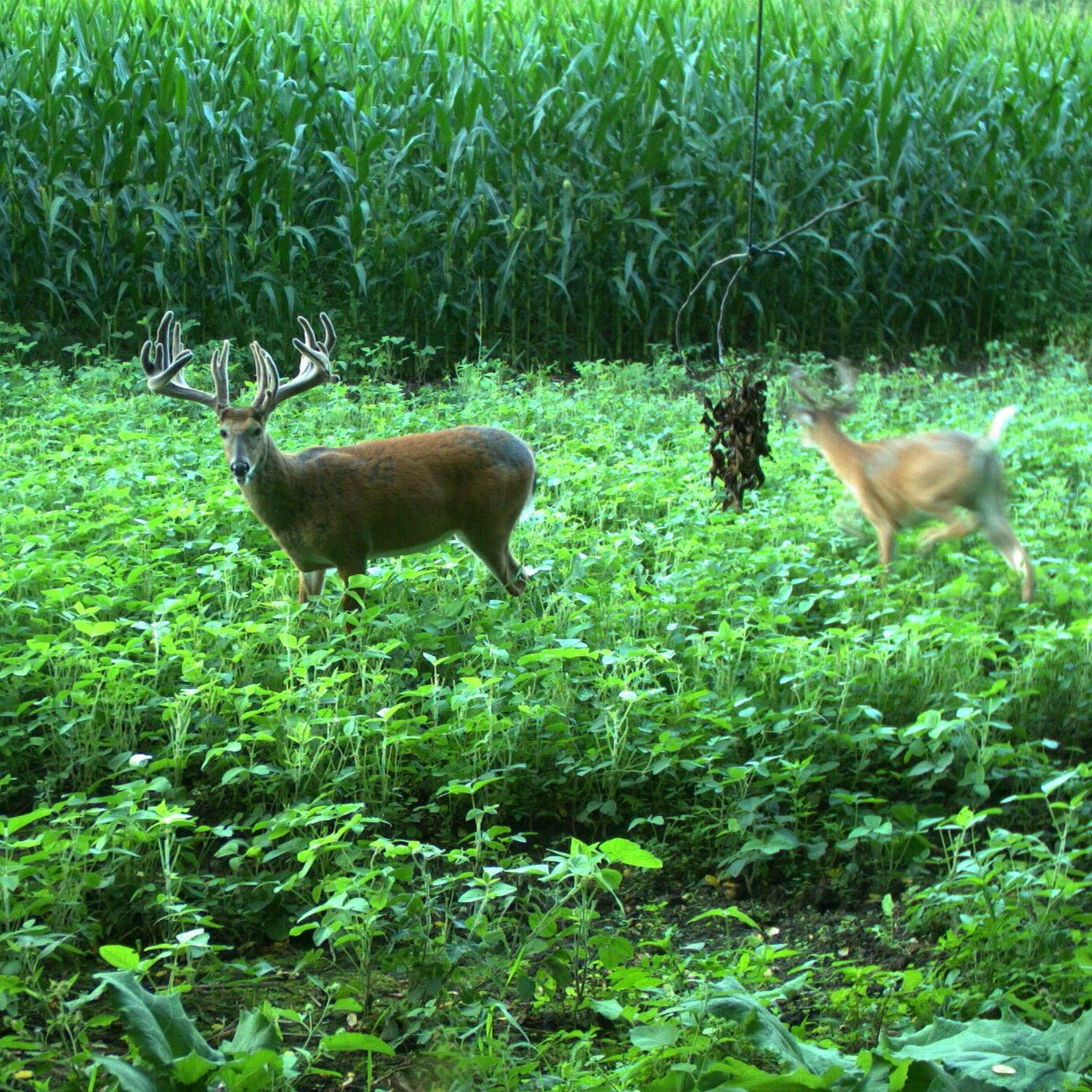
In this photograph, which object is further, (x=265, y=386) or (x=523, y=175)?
(x=523, y=175)

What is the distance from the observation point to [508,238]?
10.4 m

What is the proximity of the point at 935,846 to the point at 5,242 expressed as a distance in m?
8.75

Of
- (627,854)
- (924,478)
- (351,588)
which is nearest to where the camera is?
(627,854)

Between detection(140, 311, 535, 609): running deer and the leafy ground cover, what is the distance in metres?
0.15

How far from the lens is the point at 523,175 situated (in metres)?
11.0

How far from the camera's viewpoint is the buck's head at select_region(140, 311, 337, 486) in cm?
494

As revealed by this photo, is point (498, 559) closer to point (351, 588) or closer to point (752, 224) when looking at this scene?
point (351, 588)

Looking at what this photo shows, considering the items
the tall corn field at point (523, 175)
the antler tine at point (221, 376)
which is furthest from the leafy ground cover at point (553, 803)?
the tall corn field at point (523, 175)

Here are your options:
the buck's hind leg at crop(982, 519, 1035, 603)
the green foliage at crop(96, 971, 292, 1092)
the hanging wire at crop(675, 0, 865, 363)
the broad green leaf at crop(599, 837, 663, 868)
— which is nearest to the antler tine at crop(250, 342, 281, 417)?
the hanging wire at crop(675, 0, 865, 363)

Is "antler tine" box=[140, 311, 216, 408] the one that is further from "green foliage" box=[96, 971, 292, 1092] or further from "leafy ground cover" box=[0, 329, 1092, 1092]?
"green foliage" box=[96, 971, 292, 1092]

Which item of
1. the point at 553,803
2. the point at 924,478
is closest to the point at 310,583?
the point at 553,803

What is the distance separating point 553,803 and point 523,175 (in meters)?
7.87

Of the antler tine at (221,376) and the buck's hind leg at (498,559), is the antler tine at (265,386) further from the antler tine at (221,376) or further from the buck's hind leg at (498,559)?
the buck's hind leg at (498,559)

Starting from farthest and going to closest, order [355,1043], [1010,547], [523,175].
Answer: [523,175]
[1010,547]
[355,1043]
